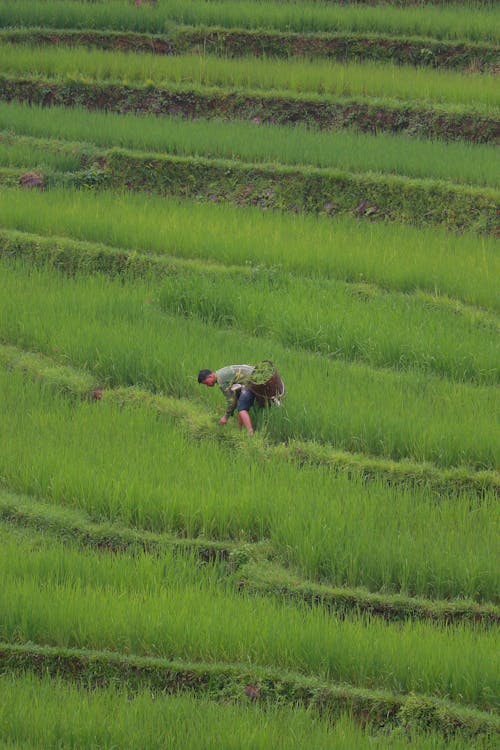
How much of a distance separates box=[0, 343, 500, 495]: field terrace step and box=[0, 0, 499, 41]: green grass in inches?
268

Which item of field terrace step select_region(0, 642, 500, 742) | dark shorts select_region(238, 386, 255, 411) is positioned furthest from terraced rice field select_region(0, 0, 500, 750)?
dark shorts select_region(238, 386, 255, 411)

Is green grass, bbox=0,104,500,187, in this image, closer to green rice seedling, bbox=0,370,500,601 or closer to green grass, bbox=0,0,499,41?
green grass, bbox=0,0,499,41

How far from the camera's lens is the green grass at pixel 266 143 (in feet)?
34.9

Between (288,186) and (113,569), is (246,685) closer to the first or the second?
(113,569)

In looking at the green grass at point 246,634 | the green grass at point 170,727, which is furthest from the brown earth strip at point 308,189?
the green grass at point 170,727

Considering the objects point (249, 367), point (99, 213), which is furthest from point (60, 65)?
point (249, 367)

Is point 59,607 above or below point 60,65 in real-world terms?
below

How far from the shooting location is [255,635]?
5203mm

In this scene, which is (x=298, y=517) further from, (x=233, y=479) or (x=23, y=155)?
(x=23, y=155)

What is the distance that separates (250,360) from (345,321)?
0.76 m

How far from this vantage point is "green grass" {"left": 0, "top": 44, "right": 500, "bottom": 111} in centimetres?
1196

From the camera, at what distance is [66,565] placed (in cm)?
579

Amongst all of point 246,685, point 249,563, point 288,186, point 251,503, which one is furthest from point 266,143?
point 246,685

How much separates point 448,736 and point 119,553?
6.05 feet
